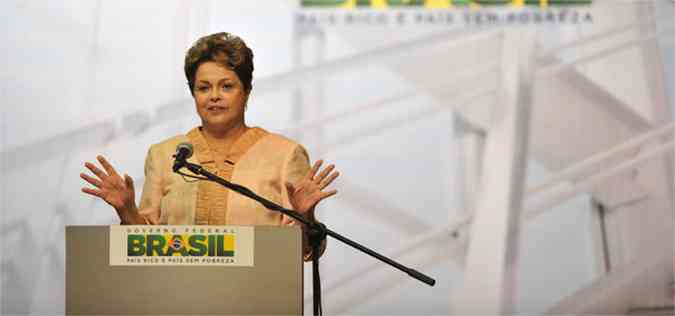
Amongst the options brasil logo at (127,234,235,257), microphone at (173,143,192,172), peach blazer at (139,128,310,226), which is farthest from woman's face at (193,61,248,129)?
brasil logo at (127,234,235,257)

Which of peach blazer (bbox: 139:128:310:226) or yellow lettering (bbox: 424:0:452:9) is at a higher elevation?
yellow lettering (bbox: 424:0:452:9)

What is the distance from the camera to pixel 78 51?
3.32 metres

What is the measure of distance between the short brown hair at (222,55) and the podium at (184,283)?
89 cm

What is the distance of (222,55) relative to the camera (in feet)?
7.54

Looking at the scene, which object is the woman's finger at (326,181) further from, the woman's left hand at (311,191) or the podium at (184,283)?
the podium at (184,283)

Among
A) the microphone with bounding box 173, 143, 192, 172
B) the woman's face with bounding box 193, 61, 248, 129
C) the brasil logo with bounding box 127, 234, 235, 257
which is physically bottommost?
the brasil logo with bounding box 127, 234, 235, 257

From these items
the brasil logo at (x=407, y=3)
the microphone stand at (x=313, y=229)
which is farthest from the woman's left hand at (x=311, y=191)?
the brasil logo at (x=407, y=3)

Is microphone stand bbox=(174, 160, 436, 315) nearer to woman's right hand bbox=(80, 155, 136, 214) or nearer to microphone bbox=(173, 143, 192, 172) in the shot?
microphone bbox=(173, 143, 192, 172)

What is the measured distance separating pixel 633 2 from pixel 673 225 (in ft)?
3.38

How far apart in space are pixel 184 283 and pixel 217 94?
907 mm

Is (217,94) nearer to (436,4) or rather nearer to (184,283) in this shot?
(184,283)

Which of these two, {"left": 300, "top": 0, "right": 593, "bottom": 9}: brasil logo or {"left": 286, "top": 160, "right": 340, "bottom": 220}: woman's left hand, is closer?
{"left": 286, "top": 160, "right": 340, "bottom": 220}: woman's left hand

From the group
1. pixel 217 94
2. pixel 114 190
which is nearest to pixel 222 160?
pixel 217 94

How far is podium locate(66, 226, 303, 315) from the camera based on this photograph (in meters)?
1.50
